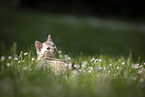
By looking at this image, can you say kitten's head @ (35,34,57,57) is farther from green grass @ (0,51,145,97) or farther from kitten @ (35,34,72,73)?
green grass @ (0,51,145,97)

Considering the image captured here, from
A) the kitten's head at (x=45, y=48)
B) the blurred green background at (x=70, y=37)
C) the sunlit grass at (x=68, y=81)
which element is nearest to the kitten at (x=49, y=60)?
the kitten's head at (x=45, y=48)

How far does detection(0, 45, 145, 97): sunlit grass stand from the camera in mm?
1916

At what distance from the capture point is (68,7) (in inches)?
818

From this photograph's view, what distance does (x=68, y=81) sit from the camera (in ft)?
7.66

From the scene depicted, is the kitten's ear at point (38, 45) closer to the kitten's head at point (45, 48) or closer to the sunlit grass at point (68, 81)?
the kitten's head at point (45, 48)

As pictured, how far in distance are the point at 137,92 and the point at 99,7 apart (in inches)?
813

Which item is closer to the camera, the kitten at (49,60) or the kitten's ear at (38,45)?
the kitten at (49,60)

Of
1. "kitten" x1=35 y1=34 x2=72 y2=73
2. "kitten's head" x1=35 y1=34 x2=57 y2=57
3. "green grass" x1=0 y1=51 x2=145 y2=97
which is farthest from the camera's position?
"kitten's head" x1=35 y1=34 x2=57 y2=57

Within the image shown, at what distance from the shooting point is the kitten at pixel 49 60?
2.64 meters

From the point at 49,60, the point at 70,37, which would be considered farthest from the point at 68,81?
the point at 70,37

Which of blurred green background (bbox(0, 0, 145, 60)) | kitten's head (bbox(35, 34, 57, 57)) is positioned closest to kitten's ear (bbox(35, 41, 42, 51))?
kitten's head (bbox(35, 34, 57, 57))

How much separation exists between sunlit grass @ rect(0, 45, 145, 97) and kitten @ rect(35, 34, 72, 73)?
0.11 meters

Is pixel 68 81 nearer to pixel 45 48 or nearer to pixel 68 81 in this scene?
pixel 68 81

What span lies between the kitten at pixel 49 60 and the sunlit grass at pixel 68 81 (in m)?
0.11
